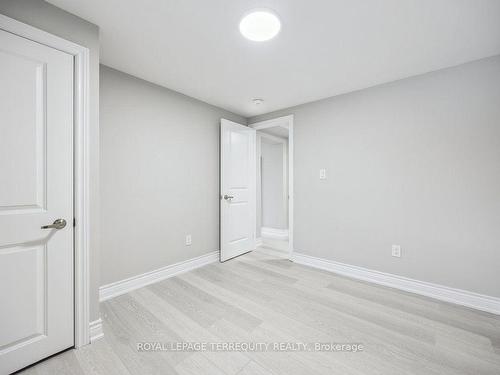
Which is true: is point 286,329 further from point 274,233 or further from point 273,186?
point 273,186

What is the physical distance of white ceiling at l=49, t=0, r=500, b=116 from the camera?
1.45 meters

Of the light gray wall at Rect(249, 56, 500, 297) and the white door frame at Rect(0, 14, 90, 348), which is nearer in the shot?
the white door frame at Rect(0, 14, 90, 348)

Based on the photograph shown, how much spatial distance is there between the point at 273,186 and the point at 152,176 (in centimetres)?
329

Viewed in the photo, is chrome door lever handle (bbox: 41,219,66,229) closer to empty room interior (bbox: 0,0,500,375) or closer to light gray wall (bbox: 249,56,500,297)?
empty room interior (bbox: 0,0,500,375)

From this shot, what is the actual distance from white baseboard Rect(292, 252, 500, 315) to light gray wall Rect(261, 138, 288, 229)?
2.08 meters

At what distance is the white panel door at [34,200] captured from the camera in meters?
1.27

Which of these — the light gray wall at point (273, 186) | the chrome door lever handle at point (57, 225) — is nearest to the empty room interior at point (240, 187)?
the chrome door lever handle at point (57, 225)

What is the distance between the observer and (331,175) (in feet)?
9.64

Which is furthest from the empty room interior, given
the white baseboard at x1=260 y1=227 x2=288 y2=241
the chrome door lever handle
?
the white baseboard at x1=260 y1=227 x2=288 y2=241

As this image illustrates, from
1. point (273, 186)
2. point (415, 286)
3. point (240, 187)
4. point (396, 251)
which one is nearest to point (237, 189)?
point (240, 187)

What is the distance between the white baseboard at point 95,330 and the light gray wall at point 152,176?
0.63 meters

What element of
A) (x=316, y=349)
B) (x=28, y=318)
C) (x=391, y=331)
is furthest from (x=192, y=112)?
(x=391, y=331)

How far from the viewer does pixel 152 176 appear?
2521 mm

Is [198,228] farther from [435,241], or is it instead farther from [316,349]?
[435,241]
